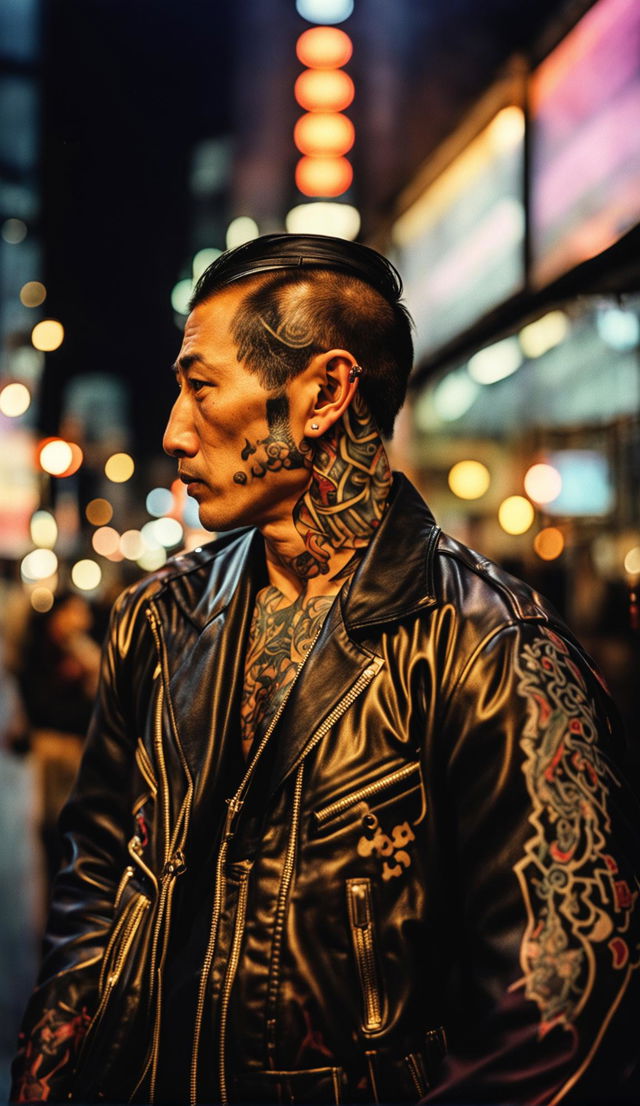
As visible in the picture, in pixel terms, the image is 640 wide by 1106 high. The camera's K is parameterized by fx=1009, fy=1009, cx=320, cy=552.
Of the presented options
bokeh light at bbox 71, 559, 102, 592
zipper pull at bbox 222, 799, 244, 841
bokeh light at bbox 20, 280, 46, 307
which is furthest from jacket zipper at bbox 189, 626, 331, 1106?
bokeh light at bbox 71, 559, 102, 592

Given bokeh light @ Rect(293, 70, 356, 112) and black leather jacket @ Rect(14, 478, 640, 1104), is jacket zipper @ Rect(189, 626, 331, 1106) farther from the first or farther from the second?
bokeh light @ Rect(293, 70, 356, 112)

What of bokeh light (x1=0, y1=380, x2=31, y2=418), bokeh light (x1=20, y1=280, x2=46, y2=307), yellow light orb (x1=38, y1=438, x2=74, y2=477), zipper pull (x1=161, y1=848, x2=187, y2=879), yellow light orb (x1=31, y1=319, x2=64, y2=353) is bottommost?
zipper pull (x1=161, y1=848, x2=187, y2=879)

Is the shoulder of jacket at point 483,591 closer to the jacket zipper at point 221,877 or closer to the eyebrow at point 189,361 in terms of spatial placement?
the jacket zipper at point 221,877

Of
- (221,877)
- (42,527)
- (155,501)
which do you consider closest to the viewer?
(221,877)

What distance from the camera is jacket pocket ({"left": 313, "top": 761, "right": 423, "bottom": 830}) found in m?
2.00

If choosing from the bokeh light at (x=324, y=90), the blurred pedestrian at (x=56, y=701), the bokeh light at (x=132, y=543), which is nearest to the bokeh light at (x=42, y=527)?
the blurred pedestrian at (x=56, y=701)

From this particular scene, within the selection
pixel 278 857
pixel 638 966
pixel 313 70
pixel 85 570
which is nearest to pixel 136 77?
pixel 313 70

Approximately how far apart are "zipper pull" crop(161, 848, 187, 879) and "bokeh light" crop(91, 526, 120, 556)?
33.7 m

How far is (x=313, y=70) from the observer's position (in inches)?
233

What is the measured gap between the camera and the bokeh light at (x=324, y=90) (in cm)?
599

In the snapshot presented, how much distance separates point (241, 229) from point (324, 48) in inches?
132

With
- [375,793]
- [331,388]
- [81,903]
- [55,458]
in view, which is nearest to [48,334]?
[55,458]

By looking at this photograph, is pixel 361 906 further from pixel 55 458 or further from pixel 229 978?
pixel 55 458

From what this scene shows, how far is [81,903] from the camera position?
7.75 feet
